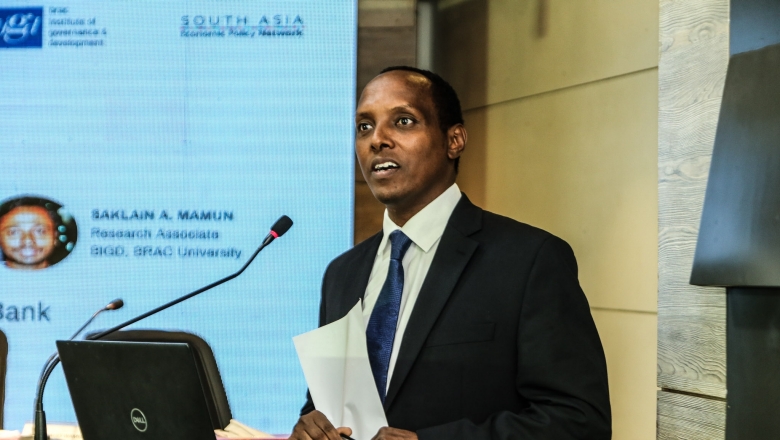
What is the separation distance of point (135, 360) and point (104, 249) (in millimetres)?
2013

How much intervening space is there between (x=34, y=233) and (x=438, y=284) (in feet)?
7.64

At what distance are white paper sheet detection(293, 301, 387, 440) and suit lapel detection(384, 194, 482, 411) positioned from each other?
97 mm

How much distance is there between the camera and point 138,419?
1.53m

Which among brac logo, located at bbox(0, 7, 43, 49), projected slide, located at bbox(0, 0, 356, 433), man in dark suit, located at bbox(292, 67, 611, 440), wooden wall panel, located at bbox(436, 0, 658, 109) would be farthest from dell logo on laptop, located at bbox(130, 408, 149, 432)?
brac logo, located at bbox(0, 7, 43, 49)

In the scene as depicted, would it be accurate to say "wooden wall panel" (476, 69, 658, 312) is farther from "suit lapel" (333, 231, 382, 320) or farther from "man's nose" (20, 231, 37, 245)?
"man's nose" (20, 231, 37, 245)

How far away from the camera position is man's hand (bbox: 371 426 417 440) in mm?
1437

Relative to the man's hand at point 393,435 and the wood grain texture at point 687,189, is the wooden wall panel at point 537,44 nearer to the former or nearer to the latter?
the wood grain texture at point 687,189

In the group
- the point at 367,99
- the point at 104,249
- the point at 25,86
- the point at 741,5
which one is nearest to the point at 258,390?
the point at 104,249

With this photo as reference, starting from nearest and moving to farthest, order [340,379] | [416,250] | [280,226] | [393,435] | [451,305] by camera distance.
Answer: [393,435] → [340,379] → [451,305] → [416,250] → [280,226]

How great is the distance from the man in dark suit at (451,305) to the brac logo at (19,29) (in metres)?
2.17

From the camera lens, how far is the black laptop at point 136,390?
1452mm

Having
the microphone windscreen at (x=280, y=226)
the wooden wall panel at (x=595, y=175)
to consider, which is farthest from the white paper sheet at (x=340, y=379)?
the wooden wall panel at (x=595, y=175)

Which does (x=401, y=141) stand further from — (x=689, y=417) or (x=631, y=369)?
(x=631, y=369)

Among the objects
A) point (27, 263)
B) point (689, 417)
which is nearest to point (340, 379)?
point (689, 417)
